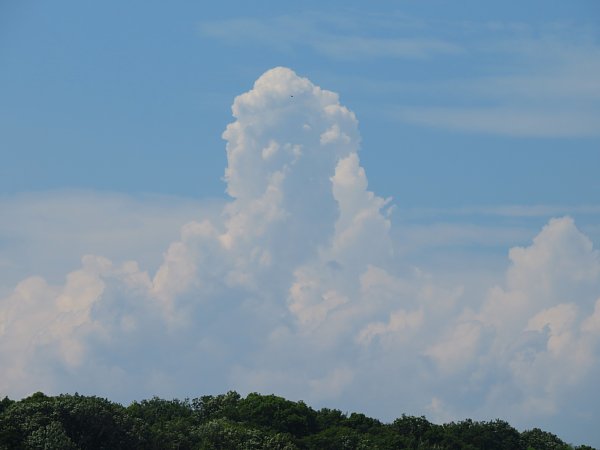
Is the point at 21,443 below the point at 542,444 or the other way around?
below

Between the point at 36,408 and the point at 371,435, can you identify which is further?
the point at 371,435

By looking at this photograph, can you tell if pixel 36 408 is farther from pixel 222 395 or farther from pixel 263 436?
pixel 222 395

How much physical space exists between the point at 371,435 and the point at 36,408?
5288 centimetres

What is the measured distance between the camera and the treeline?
109 metres

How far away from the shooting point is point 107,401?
120 meters

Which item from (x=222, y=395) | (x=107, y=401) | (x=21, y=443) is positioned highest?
(x=222, y=395)

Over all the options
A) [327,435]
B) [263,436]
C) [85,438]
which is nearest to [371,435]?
[327,435]

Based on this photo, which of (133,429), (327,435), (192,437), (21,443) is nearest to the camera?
(21,443)

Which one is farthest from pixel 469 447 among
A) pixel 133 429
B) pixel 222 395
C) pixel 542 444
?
pixel 133 429

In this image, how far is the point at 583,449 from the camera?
164 m

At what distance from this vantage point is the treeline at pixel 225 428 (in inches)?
4301

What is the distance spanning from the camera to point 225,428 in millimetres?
127812

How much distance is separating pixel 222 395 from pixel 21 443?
193ft

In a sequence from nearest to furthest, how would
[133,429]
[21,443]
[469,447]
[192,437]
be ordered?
[21,443] → [133,429] → [192,437] → [469,447]
